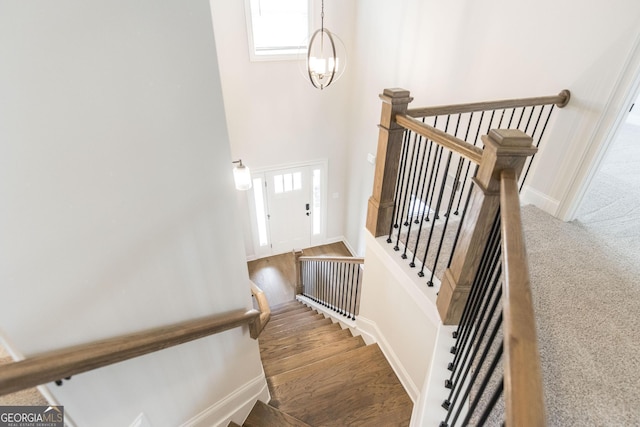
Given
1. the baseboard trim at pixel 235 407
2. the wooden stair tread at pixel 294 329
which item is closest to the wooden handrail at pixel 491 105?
the baseboard trim at pixel 235 407

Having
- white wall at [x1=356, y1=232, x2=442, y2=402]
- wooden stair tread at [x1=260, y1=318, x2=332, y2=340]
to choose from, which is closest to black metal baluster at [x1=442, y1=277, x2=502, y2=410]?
white wall at [x1=356, y1=232, x2=442, y2=402]

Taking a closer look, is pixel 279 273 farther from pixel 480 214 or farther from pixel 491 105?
pixel 480 214

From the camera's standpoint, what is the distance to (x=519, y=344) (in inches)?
26.6

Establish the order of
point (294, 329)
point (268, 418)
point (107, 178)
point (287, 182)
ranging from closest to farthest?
point (107, 178), point (268, 418), point (294, 329), point (287, 182)

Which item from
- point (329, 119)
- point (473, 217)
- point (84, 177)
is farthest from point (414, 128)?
point (329, 119)

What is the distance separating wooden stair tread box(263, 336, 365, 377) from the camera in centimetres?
288

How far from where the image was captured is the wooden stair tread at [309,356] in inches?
113

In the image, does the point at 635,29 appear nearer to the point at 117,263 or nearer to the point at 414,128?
the point at 414,128

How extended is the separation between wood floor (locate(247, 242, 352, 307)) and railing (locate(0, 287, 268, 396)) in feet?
12.8

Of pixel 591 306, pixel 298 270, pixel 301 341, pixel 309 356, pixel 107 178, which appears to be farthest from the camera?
pixel 298 270

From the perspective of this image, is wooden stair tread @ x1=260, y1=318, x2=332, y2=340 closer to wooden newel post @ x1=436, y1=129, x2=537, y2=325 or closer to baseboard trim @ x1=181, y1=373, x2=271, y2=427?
baseboard trim @ x1=181, y1=373, x2=271, y2=427

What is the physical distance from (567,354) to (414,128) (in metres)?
1.31

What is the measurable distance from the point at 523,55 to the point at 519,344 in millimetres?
2783

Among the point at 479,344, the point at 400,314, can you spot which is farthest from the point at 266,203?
the point at 479,344
